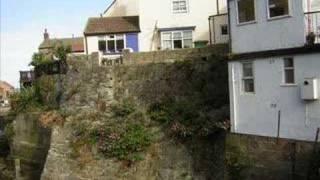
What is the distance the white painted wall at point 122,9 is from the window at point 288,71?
80.5ft

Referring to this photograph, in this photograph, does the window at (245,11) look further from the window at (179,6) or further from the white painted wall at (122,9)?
the white painted wall at (122,9)

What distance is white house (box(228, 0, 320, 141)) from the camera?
703 inches

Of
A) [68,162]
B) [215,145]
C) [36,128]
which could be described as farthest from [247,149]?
[36,128]

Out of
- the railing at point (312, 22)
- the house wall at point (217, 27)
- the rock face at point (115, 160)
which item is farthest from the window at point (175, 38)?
the railing at point (312, 22)

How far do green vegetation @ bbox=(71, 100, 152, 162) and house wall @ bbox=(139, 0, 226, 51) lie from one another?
1061cm

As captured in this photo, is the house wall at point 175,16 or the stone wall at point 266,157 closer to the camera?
the stone wall at point 266,157

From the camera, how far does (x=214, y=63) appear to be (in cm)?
2595

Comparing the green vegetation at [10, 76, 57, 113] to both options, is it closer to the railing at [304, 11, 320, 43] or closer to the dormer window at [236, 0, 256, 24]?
the dormer window at [236, 0, 256, 24]

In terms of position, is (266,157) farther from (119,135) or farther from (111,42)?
(111,42)

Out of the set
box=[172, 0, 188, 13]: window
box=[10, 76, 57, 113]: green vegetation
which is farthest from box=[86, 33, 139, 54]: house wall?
box=[10, 76, 57, 113]: green vegetation

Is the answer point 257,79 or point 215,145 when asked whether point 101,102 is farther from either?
point 257,79

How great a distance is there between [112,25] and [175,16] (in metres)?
4.36

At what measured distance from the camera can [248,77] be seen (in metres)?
20.3

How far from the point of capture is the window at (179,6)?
119ft
